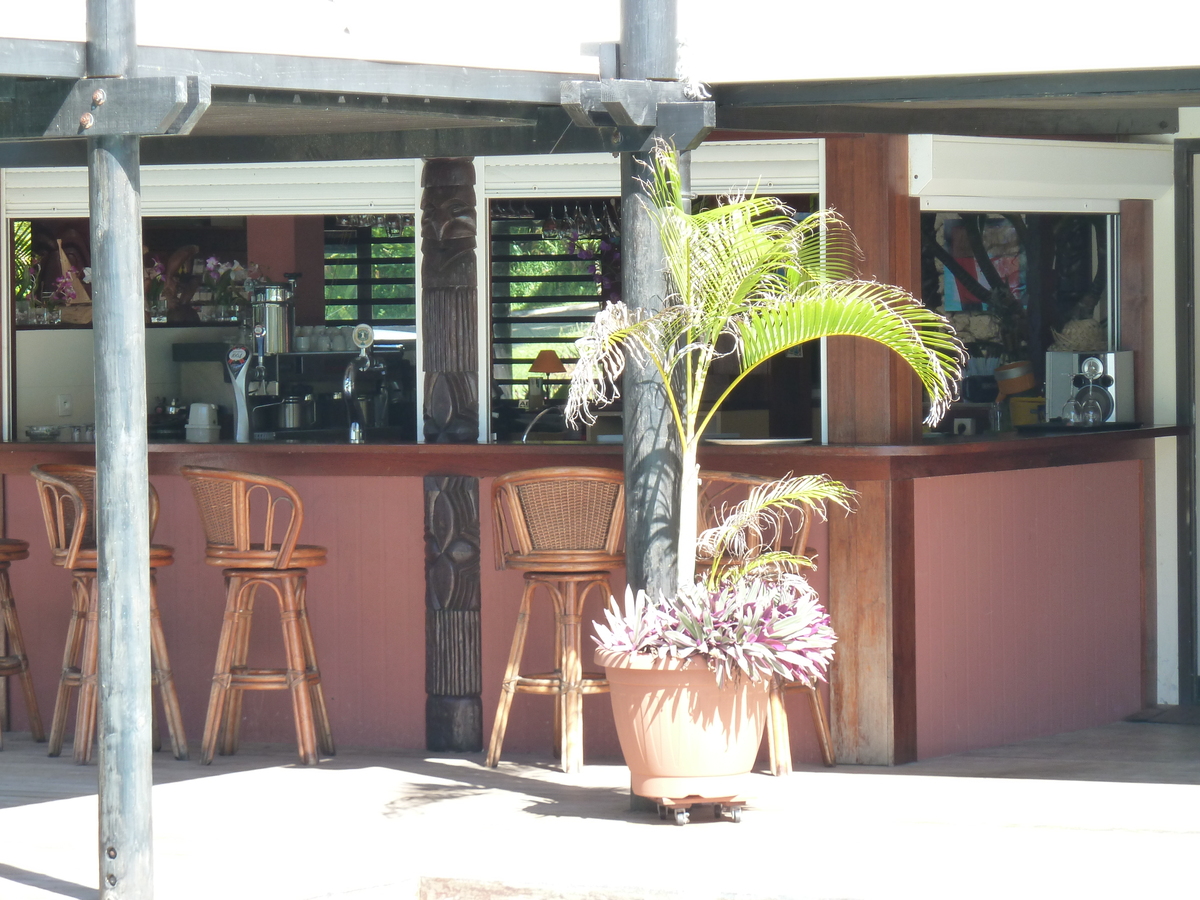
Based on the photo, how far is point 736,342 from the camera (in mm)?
4156

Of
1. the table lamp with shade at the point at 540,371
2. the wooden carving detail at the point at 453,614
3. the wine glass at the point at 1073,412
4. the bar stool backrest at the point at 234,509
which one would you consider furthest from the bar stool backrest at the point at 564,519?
the wine glass at the point at 1073,412

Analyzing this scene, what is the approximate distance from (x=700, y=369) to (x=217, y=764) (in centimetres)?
230

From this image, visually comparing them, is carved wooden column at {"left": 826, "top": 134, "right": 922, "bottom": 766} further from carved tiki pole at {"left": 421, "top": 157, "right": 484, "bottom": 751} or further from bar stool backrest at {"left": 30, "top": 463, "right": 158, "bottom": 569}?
bar stool backrest at {"left": 30, "top": 463, "right": 158, "bottom": 569}

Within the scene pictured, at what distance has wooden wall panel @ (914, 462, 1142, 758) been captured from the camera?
5340 millimetres

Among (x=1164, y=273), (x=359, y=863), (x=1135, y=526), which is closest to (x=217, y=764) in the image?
(x=359, y=863)

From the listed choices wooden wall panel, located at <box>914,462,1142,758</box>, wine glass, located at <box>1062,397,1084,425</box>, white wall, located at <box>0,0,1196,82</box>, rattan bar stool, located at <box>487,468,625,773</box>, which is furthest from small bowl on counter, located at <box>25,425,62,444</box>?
wine glass, located at <box>1062,397,1084,425</box>

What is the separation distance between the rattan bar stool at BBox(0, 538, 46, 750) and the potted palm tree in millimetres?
2530

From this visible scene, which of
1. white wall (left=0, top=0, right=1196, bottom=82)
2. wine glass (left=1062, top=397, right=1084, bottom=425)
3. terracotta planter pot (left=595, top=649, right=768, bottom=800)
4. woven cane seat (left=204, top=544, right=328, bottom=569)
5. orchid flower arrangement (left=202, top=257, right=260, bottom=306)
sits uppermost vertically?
white wall (left=0, top=0, right=1196, bottom=82)

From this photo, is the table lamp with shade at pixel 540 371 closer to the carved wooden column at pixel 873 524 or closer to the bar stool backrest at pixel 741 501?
the bar stool backrest at pixel 741 501

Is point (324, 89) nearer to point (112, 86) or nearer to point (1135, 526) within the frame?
point (112, 86)

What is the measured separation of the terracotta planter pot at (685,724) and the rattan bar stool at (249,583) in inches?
54.0

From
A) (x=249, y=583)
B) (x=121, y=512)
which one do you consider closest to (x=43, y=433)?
(x=249, y=583)

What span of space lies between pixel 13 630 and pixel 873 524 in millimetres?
3153

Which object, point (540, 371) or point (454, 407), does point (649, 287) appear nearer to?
point (454, 407)
